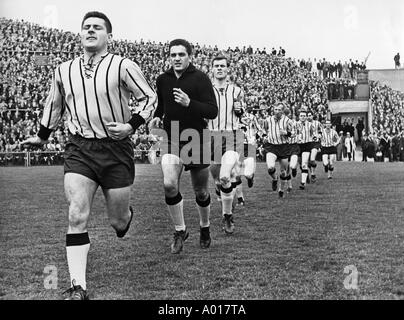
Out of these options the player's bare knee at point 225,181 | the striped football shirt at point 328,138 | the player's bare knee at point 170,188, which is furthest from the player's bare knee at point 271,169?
the player's bare knee at point 170,188

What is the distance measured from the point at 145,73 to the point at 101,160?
2066 cm

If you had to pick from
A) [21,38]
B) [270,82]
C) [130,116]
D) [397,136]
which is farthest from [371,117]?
[130,116]

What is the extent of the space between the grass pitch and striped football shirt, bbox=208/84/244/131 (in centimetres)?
123

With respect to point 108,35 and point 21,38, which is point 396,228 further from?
point 21,38

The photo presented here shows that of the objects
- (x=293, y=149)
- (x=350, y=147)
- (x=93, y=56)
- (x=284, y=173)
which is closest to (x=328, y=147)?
(x=293, y=149)

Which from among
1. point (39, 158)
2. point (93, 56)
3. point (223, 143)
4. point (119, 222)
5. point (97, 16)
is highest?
point (97, 16)

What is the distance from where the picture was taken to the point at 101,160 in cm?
450

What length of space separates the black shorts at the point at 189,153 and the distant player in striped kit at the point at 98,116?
134 cm

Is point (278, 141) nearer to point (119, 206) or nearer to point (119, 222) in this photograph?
point (119, 222)

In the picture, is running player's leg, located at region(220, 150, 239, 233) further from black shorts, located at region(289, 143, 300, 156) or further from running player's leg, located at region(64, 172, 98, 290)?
black shorts, located at region(289, 143, 300, 156)

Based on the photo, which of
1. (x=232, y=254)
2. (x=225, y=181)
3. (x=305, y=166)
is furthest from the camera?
(x=305, y=166)

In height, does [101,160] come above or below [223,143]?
below

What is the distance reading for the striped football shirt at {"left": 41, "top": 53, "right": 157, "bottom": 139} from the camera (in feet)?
14.8

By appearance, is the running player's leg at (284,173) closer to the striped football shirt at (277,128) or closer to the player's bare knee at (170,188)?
the striped football shirt at (277,128)
